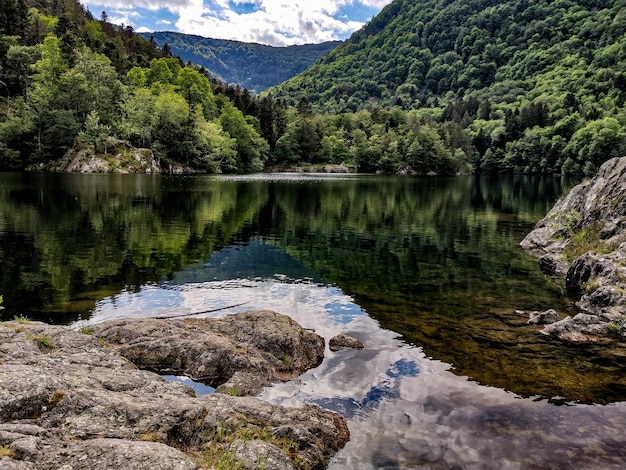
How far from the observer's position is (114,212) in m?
44.5

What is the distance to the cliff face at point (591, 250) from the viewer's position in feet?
57.7

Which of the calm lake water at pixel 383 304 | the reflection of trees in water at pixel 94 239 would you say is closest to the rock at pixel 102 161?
the reflection of trees in water at pixel 94 239

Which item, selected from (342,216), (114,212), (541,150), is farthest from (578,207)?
(541,150)

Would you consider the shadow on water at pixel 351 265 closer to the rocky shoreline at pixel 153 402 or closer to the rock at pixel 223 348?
the rock at pixel 223 348

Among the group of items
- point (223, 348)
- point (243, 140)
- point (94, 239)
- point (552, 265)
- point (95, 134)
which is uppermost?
point (243, 140)

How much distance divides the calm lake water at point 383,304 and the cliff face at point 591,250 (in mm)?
1281

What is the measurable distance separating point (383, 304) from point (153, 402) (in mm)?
14092

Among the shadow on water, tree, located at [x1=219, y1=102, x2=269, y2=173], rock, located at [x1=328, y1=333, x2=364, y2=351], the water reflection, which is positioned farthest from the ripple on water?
tree, located at [x1=219, y1=102, x2=269, y2=173]

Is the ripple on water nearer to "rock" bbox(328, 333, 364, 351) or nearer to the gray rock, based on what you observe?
"rock" bbox(328, 333, 364, 351)

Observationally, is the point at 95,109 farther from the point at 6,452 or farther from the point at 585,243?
the point at 6,452

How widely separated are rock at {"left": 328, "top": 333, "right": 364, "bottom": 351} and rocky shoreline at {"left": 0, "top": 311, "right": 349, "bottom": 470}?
0.60 m

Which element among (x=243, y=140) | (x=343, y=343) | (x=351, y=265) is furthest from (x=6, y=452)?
(x=243, y=140)

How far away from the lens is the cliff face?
57.7ft

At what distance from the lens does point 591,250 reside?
25.9 m
